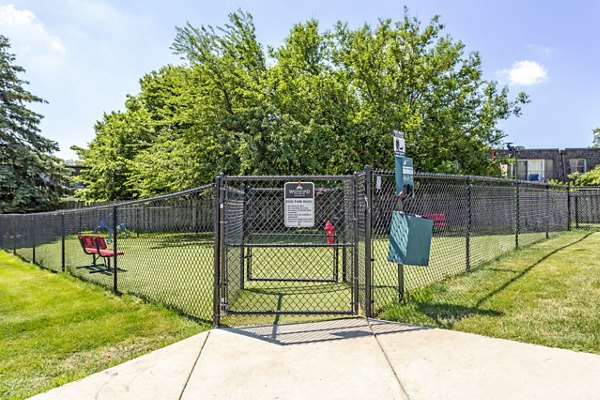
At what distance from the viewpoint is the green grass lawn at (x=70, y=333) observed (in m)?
3.50

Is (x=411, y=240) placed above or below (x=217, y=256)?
above

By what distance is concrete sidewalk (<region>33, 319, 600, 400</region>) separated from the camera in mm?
2920

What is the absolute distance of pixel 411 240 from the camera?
16.0 feet

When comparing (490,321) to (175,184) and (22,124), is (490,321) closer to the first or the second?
(175,184)

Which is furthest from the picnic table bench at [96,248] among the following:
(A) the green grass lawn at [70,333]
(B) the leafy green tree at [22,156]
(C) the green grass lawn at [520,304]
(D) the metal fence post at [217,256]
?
(B) the leafy green tree at [22,156]

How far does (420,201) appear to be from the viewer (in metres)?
7.50

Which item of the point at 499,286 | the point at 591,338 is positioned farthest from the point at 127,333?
the point at 499,286

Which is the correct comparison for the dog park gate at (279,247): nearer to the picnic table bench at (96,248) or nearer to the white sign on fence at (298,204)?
the white sign on fence at (298,204)

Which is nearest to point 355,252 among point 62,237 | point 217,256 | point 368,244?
point 368,244

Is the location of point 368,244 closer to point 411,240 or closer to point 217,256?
point 411,240

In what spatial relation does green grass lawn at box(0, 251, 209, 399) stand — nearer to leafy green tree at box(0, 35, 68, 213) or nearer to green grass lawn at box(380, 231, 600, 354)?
green grass lawn at box(380, 231, 600, 354)

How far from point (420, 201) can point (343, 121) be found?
12.5 m

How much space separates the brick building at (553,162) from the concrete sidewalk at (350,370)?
111ft

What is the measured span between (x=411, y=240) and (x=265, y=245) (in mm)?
1765
